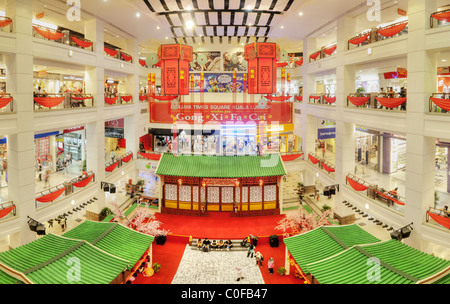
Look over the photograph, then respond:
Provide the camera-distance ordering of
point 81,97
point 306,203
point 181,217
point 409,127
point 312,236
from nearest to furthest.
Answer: point 409,127, point 312,236, point 81,97, point 181,217, point 306,203

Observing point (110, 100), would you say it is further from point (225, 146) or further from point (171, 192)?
point (225, 146)

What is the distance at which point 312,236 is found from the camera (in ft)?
42.5

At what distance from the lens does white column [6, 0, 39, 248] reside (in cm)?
1184

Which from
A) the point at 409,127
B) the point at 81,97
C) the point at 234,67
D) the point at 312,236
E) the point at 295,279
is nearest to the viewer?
the point at 409,127

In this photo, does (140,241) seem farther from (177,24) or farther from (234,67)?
(234,67)

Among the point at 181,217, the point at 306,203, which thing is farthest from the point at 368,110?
the point at 181,217

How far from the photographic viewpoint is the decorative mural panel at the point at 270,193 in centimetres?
2177

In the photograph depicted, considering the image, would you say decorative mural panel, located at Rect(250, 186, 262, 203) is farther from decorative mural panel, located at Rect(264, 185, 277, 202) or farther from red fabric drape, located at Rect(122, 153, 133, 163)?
red fabric drape, located at Rect(122, 153, 133, 163)

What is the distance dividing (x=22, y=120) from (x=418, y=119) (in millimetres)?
16074

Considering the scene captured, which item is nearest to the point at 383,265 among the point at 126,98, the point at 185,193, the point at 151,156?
the point at 185,193

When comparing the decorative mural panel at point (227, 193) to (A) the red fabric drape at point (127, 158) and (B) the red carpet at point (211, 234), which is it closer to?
(B) the red carpet at point (211, 234)

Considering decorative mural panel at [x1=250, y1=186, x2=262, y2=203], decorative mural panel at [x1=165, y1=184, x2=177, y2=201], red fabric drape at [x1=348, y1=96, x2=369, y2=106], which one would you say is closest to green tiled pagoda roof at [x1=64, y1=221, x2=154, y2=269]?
decorative mural panel at [x1=165, y1=184, x2=177, y2=201]

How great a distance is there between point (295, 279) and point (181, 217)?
32.6ft

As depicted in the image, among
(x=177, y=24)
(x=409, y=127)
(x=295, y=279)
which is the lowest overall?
(x=295, y=279)
